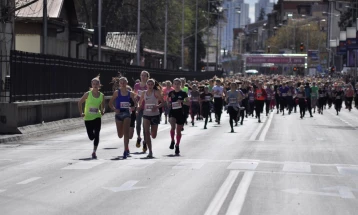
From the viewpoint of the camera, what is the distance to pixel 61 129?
32.8 meters

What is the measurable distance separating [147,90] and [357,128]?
19.2 m

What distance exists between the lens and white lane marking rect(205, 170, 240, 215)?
482 inches

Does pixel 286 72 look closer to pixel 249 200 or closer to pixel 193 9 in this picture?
pixel 193 9

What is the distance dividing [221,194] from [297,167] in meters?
5.46

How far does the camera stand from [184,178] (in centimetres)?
1653

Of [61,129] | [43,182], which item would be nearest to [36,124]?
[61,129]

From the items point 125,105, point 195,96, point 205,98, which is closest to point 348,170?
point 125,105

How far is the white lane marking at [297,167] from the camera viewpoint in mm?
18587

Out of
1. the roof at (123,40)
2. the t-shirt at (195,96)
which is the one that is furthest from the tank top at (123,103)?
the roof at (123,40)

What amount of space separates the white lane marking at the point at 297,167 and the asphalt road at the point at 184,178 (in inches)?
0.8

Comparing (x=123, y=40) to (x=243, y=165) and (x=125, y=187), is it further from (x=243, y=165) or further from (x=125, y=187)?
(x=125, y=187)

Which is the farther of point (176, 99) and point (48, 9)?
point (48, 9)

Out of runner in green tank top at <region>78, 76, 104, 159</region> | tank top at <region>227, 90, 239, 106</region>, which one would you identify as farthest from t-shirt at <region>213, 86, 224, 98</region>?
runner in green tank top at <region>78, 76, 104, 159</region>

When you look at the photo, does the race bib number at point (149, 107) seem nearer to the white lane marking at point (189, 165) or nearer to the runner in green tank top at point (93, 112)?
the runner in green tank top at point (93, 112)
